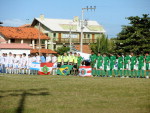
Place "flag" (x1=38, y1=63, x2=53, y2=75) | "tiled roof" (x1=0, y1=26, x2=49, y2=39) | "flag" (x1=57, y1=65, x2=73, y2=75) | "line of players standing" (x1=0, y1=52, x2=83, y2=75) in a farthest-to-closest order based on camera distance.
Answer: "tiled roof" (x1=0, y1=26, x2=49, y2=39) → "line of players standing" (x1=0, y1=52, x2=83, y2=75) → "flag" (x1=38, y1=63, x2=53, y2=75) → "flag" (x1=57, y1=65, x2=73, y2=75)

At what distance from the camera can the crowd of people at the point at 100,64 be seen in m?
27.4

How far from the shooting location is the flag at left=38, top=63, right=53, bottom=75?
30797 millimetres

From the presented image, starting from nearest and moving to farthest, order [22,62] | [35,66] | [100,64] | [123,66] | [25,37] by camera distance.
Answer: [123,66], [100,64], [35,66], [22,62], [25,37]

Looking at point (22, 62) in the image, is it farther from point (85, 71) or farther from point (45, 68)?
point (85, 71)

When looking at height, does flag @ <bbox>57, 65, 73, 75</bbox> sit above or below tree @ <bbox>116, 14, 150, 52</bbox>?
below

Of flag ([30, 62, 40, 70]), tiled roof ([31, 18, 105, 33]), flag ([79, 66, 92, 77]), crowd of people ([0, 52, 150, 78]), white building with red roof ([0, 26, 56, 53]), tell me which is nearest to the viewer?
crowd of people ([0, 52, 150, 78])

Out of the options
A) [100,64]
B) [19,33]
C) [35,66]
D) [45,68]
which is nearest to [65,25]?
[19,33]

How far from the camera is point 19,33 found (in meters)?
84.1

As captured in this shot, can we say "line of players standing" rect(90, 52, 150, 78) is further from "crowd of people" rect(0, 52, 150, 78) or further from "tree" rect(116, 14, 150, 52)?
"tree" rect(116, 14, 150, 52)

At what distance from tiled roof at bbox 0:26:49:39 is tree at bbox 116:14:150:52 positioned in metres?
28.6

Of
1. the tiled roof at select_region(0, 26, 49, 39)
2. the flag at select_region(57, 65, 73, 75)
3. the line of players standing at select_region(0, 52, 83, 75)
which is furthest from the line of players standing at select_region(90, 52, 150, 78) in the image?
the tiled roof at select_region(0, 26, 49, 39)

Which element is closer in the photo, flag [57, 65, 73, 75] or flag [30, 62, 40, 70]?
flag [57, 65, 73, 75]

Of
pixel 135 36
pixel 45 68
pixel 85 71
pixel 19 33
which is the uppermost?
pixel 19 33

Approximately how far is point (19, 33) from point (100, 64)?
187 ft
